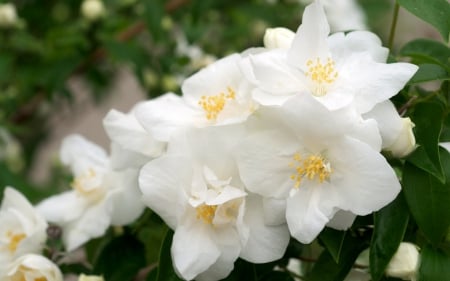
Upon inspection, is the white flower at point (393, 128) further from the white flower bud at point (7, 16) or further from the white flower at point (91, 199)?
the white flower bud at point (7, 16)

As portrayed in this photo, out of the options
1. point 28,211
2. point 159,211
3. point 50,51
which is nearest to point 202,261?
point 159,211

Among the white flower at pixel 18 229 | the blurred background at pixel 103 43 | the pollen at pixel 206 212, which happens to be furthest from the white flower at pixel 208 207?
the blurred background at pixel 103 43

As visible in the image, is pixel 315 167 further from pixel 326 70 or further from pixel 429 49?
pixel 429 49

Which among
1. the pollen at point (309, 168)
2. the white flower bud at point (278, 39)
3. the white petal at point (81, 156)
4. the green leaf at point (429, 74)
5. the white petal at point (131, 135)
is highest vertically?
the white flower bud at point (278, 39)

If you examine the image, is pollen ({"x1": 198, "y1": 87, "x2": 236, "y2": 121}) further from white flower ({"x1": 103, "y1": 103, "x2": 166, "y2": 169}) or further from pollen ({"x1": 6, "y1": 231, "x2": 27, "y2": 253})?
pollen ({"x1": 6, "y1": 231, "x2": 27, "y2": 253})

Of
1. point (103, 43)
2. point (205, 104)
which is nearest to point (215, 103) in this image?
point (205, 104)

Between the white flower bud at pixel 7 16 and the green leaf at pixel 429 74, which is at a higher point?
the green leaf at pixel 429 74

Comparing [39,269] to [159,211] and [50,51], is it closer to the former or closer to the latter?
[159,211]
